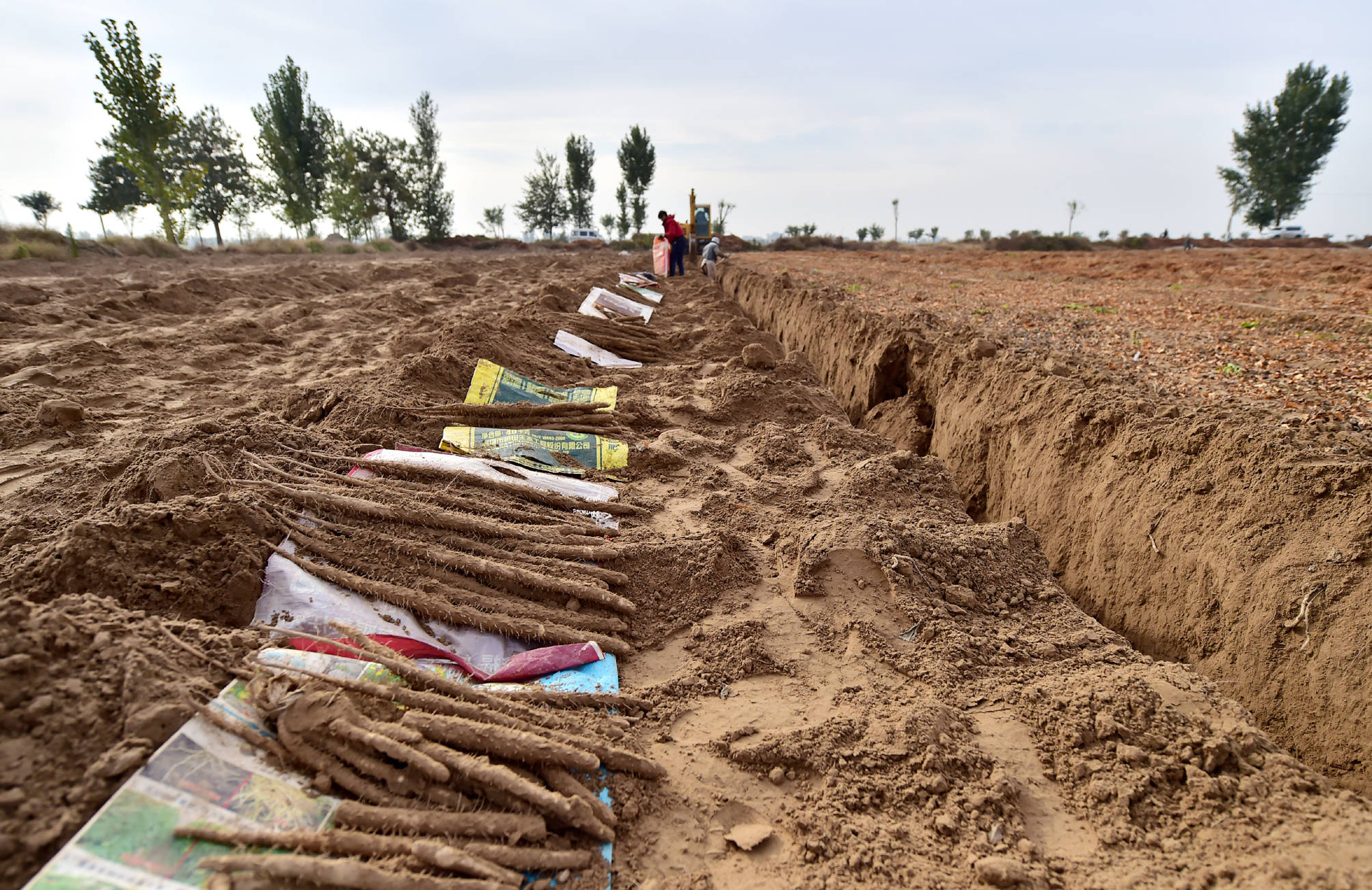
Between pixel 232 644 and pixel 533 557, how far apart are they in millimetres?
1315

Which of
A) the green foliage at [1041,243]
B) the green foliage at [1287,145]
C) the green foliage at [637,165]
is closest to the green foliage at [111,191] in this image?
the green foliage at [637,165]

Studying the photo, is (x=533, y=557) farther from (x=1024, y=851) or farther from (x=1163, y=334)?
(x=1163, y=334)

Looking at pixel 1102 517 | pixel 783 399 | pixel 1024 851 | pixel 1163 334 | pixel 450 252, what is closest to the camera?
pixel 1024 851

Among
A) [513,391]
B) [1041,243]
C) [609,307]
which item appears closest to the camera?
[513,391]

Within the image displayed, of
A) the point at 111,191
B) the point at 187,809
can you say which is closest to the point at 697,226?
the point at 187,809

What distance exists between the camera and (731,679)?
2.60m

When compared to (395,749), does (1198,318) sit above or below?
above

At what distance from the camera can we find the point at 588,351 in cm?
767

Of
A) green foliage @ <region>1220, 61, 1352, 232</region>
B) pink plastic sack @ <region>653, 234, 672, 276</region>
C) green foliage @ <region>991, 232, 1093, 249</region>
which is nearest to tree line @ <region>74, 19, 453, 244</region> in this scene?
pink plastic sack @ <region>653, 234, 672, 276</region>

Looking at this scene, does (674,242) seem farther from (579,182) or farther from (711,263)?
(579,182)

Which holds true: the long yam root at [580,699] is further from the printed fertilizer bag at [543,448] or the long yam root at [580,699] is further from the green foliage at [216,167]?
the green foliage at [216,167]

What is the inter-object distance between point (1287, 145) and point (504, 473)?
55.3 m

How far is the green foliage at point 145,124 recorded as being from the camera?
66.6 feet

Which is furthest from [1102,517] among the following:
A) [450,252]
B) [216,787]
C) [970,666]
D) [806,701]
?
[450,252]
